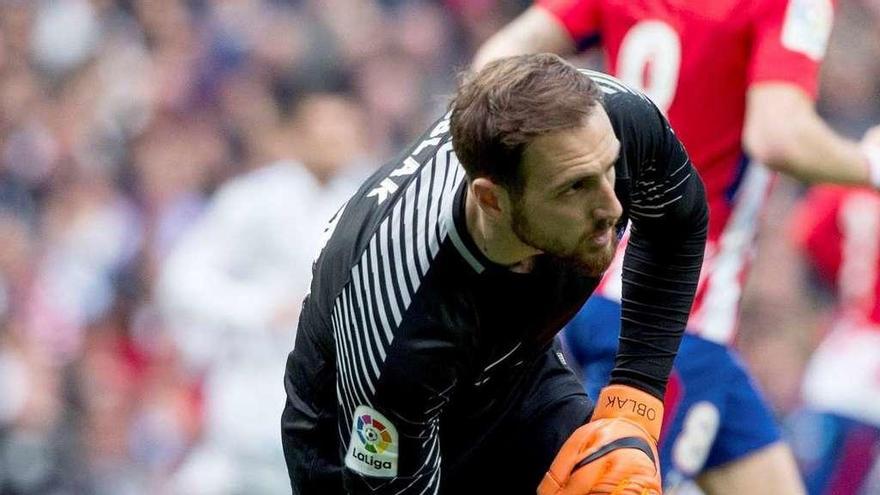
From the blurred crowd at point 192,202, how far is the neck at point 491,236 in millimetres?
3200

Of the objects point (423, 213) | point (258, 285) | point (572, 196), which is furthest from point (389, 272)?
point (258, 285)

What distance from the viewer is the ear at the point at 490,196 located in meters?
2.96

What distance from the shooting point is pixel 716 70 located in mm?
4160

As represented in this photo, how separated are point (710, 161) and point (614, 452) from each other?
1.14m

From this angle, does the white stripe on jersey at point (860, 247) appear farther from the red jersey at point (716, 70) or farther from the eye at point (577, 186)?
the eye at point (577, 186)

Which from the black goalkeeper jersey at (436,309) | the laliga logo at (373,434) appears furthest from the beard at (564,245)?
the laliga logo at (373,434)

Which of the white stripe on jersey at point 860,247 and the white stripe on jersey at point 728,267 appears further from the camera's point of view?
the white stripe on jersey at point 860,247

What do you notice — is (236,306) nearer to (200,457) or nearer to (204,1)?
(200,457)

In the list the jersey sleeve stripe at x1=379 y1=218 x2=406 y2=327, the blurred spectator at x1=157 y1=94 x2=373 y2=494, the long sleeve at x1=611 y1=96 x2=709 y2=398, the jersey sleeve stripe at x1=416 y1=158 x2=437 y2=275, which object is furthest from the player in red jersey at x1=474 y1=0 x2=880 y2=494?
the blurred spectator at x1=157 y1=94 x2=373 y2=494

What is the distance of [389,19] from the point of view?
8172 mm

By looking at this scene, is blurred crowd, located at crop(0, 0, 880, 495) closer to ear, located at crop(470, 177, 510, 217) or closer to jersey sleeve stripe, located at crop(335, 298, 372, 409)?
jersey sleeve stripe, located at crop(335, 298, 372, 409)

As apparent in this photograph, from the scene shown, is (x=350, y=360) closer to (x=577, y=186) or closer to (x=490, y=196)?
(x=490, y=196)

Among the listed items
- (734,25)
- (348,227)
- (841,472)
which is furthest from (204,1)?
(348,227)

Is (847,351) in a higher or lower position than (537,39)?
lower
